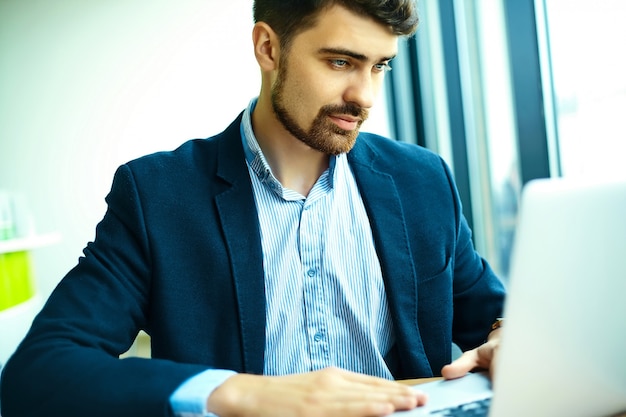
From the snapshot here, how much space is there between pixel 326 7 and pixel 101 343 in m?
0.73

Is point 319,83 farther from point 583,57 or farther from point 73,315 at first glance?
point 583,57

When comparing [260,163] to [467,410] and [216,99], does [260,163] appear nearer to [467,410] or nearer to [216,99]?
[467,410]

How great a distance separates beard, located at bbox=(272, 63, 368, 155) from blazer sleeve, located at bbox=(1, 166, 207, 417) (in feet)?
1.09

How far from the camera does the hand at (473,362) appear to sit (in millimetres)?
947

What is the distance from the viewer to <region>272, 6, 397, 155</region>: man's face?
126cm

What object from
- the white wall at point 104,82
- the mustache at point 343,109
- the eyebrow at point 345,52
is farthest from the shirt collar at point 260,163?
the white wall at point 104,82

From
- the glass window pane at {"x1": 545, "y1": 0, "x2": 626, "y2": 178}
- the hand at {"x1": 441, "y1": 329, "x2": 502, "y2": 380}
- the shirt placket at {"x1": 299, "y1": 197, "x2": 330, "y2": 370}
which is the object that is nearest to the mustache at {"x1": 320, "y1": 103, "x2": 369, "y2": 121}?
the shirt placket at {"x1": 299, "y1": 197, "x2": 330, "y2": 370}

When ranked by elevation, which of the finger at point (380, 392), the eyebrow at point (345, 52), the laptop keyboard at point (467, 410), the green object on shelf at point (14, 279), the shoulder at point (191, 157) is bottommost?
the green object on shelf at point (14, 279)

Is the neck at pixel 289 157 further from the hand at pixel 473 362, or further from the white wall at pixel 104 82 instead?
the white wall at pixel 104 82

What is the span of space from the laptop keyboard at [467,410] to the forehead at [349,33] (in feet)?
2.31

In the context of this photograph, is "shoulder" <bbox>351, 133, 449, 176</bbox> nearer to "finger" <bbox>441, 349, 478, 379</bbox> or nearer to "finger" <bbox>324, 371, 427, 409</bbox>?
"finger" <bbox>441, 349, 478, 379</bbox>

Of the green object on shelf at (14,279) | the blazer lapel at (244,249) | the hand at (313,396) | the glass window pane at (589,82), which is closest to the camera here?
the hand at (313,396)

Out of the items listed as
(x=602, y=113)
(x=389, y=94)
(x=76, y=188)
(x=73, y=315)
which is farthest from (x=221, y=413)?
(x=76, y=188)

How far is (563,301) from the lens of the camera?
654 mm
